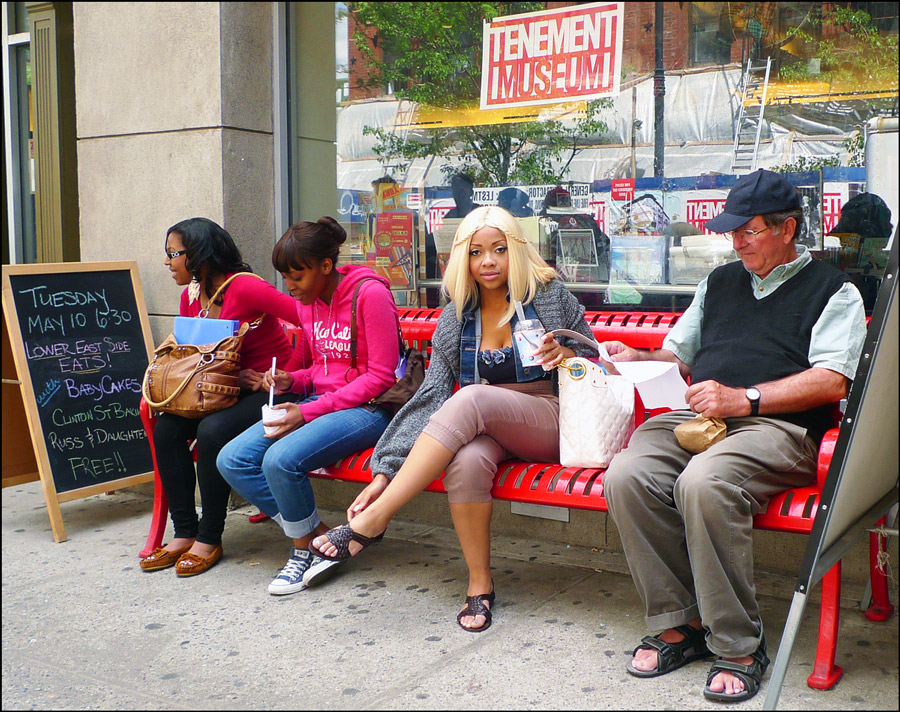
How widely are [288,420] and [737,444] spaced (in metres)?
1.80

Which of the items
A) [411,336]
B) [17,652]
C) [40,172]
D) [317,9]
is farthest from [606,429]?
[40,172]

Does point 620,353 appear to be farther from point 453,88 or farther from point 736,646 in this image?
point 453,88

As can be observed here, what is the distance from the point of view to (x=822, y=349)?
3.06 m

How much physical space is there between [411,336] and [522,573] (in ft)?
4.18

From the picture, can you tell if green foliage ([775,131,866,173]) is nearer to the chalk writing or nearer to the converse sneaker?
the converse sneaker

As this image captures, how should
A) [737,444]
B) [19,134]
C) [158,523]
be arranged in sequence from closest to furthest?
[737,444], [158,523], [19,134]

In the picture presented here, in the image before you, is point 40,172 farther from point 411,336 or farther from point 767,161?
point 767,161

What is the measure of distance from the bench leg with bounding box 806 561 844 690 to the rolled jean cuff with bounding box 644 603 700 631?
0.37 metres

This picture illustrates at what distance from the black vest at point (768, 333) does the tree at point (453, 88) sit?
5.24ft

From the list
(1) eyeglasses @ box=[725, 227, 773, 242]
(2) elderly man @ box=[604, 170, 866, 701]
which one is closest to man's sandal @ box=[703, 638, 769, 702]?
(2) elderly man @ box=[604, 170, 866, 701]

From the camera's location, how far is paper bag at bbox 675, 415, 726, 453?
304cm

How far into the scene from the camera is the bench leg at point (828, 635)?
2.79 m

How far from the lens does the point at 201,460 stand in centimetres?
408

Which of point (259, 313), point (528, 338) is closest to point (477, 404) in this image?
point (528, 338)
